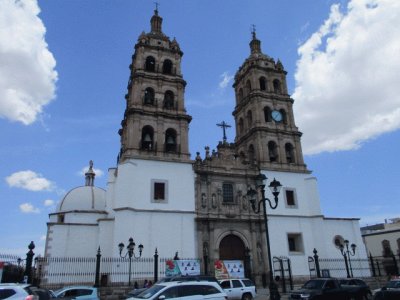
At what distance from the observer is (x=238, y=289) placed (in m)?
18.4

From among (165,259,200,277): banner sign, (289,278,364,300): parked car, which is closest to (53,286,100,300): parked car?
(289,278,364,300): parked car

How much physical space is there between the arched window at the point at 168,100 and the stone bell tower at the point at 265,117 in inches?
332

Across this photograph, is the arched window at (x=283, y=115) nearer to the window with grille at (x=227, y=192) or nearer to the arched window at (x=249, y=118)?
the arched window at (x=249, y=118)

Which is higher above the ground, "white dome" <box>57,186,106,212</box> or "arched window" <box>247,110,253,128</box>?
"arched window" <box>247,110,253,128</box>

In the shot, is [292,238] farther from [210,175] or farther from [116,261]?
[116,261]

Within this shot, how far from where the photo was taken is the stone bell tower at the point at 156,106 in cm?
3022

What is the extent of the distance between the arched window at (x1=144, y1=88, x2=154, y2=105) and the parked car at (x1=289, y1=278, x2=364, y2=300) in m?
21.9

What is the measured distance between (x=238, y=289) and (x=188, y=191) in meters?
12.0

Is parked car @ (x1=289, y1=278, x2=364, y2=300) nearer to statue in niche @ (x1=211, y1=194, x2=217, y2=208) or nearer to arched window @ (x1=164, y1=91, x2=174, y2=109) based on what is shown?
statue in niche @ (x1=211, y1=194, x2=217, y2=208)

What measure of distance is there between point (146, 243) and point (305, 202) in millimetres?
15477

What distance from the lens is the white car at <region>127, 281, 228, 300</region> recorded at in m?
11.3

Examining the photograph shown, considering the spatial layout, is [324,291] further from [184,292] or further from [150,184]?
[150,184]

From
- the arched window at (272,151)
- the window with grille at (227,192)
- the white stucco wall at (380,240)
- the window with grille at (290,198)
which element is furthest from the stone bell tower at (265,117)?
the white stucco wall at (380,240)

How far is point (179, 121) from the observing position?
32188mm
